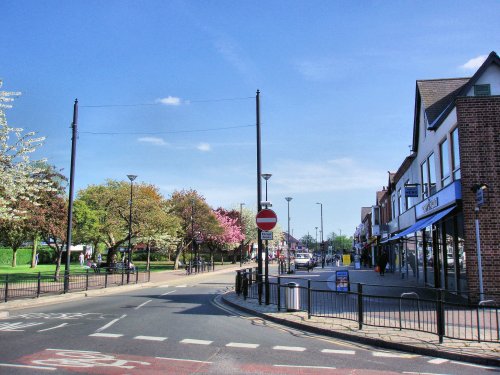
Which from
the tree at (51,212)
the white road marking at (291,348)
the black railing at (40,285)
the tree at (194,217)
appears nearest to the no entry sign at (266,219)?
the white road marking at (291,348)

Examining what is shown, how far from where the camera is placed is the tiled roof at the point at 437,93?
20250 mm

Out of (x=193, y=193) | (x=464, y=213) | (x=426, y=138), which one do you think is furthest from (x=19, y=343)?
(x=193, y=193)

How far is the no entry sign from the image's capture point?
Answer: 16000 mm

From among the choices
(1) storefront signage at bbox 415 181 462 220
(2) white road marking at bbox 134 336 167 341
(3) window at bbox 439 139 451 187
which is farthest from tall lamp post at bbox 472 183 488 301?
(2) white road marking at bbox 134 336 167 341

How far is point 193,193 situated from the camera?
5797 centimetres

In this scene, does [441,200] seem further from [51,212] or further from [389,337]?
[51,212]

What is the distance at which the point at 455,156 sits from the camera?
16.8 meters

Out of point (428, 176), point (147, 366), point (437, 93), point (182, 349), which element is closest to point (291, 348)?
point (182, 349)

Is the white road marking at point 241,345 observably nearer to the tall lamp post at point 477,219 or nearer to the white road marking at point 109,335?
the white road marking at point 109,335

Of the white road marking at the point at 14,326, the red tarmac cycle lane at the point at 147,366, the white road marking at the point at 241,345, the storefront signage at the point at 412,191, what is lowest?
the white road marking at the point at 14,326

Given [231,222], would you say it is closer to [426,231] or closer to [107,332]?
[426,231]

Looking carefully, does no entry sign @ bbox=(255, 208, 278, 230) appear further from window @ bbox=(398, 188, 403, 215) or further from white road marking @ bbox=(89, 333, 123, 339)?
window @ bbox=(398, 188, 403, 215)

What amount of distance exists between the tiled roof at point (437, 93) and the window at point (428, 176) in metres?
1.86

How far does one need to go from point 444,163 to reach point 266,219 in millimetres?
7619
